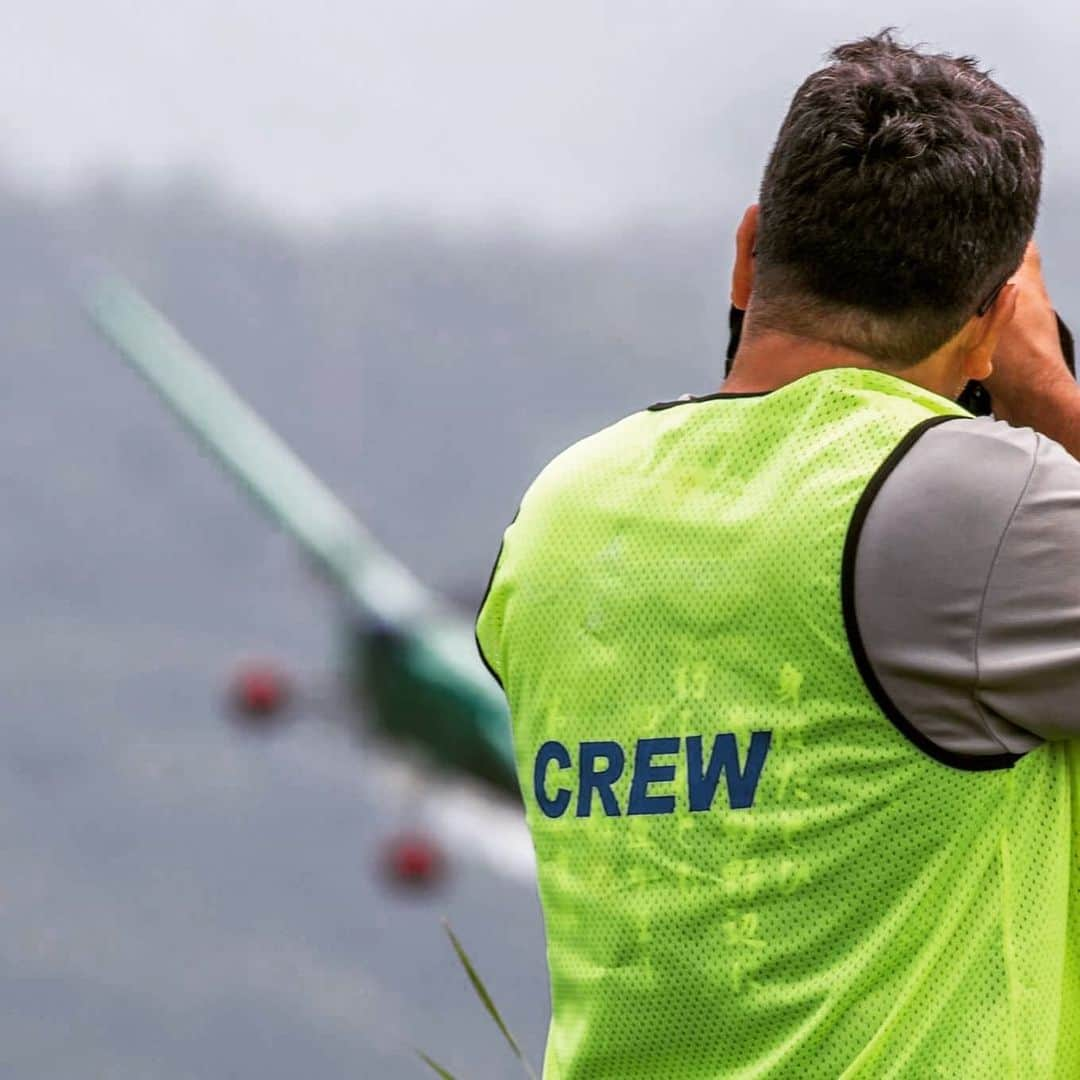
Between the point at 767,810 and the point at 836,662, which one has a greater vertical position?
the point at 836,662

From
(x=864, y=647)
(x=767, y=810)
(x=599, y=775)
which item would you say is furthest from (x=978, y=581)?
(x=599, y=775)

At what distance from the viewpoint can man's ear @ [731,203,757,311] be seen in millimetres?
1681

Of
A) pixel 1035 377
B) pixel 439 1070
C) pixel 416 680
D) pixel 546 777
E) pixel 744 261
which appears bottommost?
pixel 416 680

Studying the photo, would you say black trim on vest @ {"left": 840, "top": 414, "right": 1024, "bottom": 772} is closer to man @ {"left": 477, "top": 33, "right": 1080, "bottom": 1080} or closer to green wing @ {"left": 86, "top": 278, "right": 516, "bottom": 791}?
man @ {"left": 477, "top": 33, "right": 1080, "bottom": 1080}

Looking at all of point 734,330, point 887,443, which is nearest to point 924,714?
point 887,443

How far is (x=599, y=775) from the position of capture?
63.5 inches

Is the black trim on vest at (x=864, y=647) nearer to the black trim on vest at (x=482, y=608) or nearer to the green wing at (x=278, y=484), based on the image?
the black trim on vest at (x=482, y=608)

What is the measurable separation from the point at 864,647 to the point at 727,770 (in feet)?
0.48

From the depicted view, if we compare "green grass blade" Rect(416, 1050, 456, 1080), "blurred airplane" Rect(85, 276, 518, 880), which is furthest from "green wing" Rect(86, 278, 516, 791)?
"green grass blade" Rect(416, 1050, 456, 1080)

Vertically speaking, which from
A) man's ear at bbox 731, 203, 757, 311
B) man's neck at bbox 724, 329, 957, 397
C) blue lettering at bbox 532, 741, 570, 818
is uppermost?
man's ear at bbox 731, 203, 757, 311

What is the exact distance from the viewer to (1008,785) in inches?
58.4

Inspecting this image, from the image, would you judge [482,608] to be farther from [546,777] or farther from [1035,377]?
[1035,377]

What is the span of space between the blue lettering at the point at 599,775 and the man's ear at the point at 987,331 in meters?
0.41

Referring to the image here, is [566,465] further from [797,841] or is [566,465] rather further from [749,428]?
[797,841]
